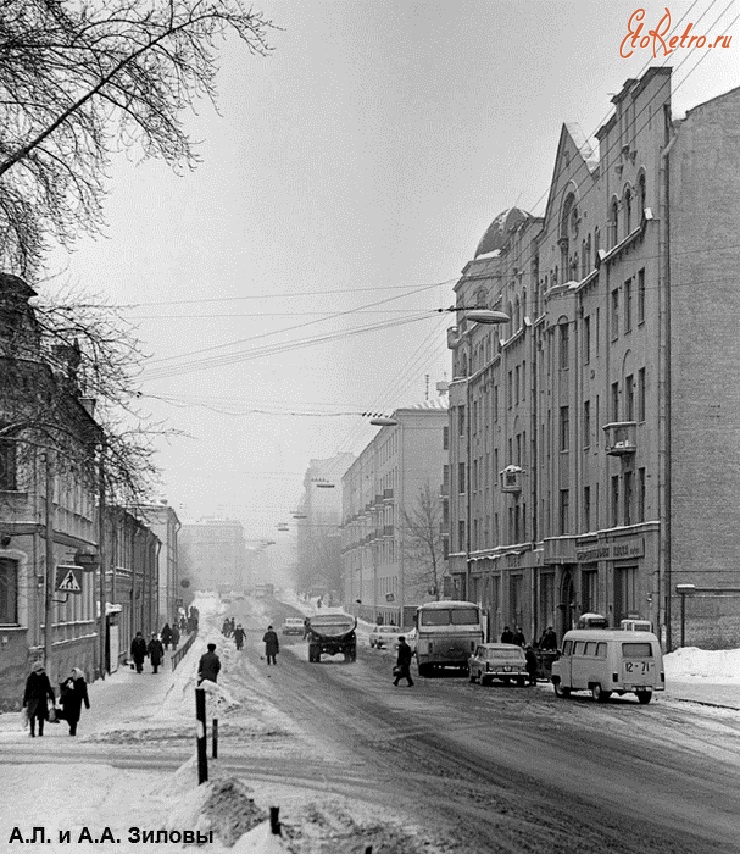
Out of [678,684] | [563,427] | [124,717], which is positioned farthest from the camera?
[563,427]

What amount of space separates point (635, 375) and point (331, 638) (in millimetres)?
20345

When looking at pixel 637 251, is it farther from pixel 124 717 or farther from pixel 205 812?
pixel 205 812

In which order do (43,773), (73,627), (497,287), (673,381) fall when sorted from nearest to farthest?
(43,773) → (73,627) → (673,381) → (497,287)

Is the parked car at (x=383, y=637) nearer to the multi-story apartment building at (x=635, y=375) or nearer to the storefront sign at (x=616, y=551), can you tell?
the multi-story apartment building at (x=635, y=375)

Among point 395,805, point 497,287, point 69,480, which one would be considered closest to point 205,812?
point 395,805

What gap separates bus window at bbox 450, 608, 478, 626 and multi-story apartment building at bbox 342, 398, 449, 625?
140 ft

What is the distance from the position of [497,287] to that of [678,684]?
3945 cm

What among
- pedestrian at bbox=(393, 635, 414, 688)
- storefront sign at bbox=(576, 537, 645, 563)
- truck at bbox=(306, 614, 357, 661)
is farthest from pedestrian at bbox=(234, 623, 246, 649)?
pedestrian at bbox=(393, 635, 414, 688)

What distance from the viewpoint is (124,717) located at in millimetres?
31172

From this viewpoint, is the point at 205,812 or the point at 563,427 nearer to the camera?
the point at 205,812

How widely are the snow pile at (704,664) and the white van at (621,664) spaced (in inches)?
274

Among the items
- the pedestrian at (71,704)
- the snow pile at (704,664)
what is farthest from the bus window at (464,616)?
the pedestrian at (71,704)

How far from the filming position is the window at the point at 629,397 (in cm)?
5234

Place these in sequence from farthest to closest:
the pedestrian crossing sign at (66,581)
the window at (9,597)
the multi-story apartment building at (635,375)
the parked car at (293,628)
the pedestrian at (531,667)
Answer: the parked car at (293,628), the multi-story apartment building at (635,375), the pedestrian at (531,667), the window at (9,597), the pedestrian crossing sign at (66,581)
